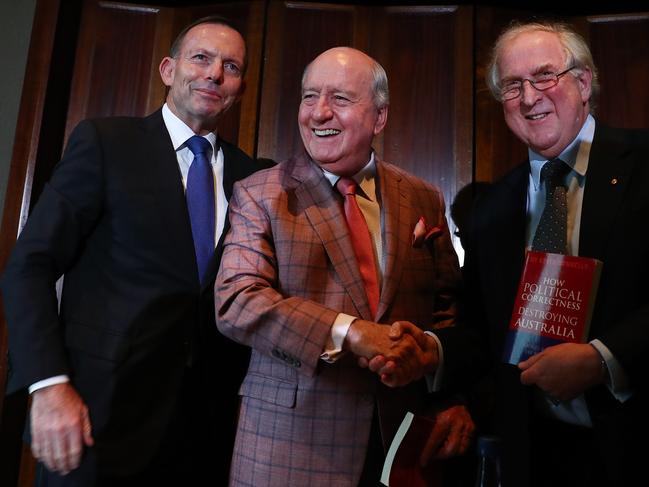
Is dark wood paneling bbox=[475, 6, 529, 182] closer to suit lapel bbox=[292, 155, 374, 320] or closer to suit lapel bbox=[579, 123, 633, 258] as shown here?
suit lapel bbox=[579, 123, 633, 258]

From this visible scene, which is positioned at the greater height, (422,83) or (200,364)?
(422,83)

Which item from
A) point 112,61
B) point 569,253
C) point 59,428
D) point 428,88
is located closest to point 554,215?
point 569,253

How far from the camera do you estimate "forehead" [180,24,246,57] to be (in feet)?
5.44

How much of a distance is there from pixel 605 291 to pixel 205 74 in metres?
1.21

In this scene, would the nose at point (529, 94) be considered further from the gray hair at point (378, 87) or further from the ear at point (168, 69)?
the ear at point (168, 69)

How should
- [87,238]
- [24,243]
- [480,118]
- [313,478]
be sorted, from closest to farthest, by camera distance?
[313,478] → [24,243] → [87,238] → [480,118]

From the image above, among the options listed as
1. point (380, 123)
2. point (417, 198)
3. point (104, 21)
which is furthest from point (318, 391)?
point (104, 21)

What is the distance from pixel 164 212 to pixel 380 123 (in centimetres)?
61

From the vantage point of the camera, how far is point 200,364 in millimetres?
1455

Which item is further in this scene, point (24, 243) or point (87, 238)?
point (87, 238)

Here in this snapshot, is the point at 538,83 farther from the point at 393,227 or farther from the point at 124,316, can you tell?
the point at 124,316

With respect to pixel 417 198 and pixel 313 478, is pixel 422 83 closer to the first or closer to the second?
pixel 417 198

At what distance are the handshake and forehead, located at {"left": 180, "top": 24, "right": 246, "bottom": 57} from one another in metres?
0.98

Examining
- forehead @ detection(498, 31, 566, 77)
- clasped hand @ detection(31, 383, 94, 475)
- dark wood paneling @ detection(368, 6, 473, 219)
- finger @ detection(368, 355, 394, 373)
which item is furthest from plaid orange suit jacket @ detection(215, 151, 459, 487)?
dark wood paneling @ detection(368, 6, 473, 219)
